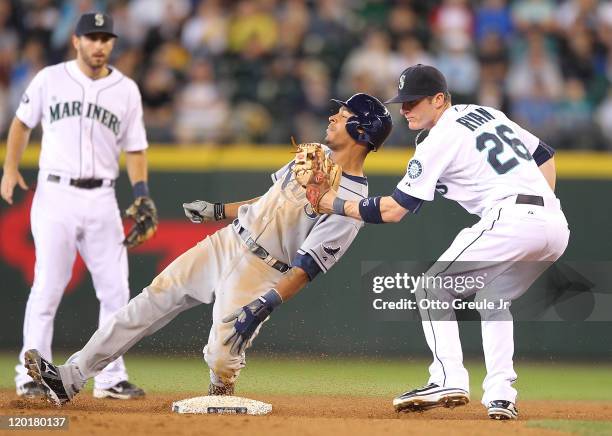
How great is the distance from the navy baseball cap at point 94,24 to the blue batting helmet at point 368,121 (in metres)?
1.97

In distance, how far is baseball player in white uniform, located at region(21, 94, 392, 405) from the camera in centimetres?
613

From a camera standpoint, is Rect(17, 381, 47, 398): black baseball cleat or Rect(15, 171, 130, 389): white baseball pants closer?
Rect(17, 381, 47, 398): black baseball cleat

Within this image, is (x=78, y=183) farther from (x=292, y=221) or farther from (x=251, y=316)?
(x=251, y=316)

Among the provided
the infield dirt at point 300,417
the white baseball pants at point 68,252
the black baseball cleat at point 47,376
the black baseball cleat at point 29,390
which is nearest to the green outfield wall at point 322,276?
the infield dirt at point 300,417

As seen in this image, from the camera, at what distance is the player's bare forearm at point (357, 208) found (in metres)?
5.98

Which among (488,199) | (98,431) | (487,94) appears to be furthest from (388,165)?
(98,431)

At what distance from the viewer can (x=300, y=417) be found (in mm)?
6051

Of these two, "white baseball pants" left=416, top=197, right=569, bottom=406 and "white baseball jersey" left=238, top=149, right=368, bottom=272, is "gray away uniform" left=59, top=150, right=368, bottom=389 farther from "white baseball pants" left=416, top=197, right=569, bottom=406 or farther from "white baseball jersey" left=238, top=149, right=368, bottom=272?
"white baseball pants" left=416, top=197, right=569, bottom=406

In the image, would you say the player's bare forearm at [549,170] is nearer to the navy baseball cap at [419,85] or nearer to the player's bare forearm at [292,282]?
the navy baseball cap at [419,85]

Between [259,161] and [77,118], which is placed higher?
[259,161]

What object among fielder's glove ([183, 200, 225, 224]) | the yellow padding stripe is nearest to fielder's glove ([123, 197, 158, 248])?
fielder's glove ([183, 200, 225, 224])

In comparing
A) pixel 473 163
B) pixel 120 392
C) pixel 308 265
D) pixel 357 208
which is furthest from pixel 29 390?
pixel 473 163

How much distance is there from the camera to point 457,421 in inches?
233

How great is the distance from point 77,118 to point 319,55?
463 centimetres
